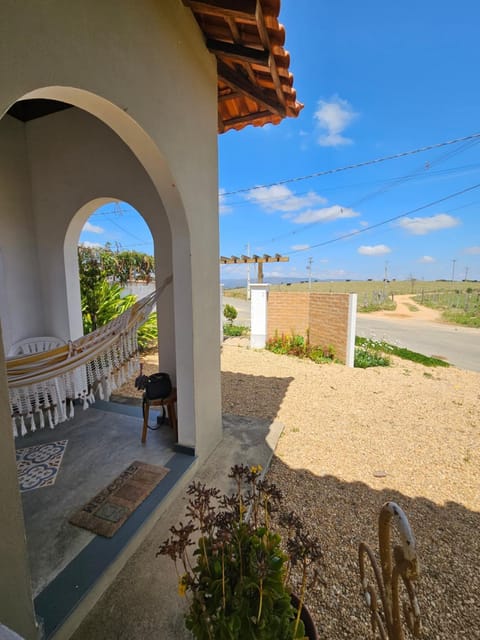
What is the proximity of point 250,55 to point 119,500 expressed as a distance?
3234 millimetres

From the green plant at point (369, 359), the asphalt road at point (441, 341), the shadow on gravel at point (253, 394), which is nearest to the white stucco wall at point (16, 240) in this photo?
the shadow on gravel at point (253, 394)

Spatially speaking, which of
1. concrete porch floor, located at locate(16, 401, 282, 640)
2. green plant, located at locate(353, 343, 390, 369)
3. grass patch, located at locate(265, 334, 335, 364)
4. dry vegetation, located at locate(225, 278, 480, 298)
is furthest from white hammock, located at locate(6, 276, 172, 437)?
dry vegetation, located at locate(225, 278, 480, 298)

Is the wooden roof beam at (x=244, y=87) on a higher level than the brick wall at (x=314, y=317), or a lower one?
higher

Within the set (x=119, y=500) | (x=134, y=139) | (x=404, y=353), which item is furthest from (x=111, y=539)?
(x=404, y=353)

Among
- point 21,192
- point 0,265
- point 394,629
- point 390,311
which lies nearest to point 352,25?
point 21,192

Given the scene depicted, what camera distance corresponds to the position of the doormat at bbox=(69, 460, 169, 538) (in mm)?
1649

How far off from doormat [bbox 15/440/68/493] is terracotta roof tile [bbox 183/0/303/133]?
10.6ft

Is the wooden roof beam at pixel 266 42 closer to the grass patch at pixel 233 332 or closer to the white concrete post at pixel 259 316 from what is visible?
the white concrete post at pixel 259 316

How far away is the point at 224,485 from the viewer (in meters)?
2.09

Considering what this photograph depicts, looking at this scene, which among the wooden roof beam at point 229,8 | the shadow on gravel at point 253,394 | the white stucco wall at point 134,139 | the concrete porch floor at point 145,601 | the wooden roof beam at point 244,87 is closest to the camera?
the white stucco wall at point 134,139

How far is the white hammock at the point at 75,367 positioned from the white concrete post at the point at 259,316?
4.82 metres

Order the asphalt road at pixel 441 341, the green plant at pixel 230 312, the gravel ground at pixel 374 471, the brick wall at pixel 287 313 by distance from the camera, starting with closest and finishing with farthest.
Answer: the gravel ground at pixel 374 471 → the asphalt road at pixel 441 341 → the brick wall at pixel 287 313 → the green plant at pixel 230 312

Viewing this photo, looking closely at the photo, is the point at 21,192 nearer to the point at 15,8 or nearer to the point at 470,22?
the point at 15,8

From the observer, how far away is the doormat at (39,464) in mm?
2018
